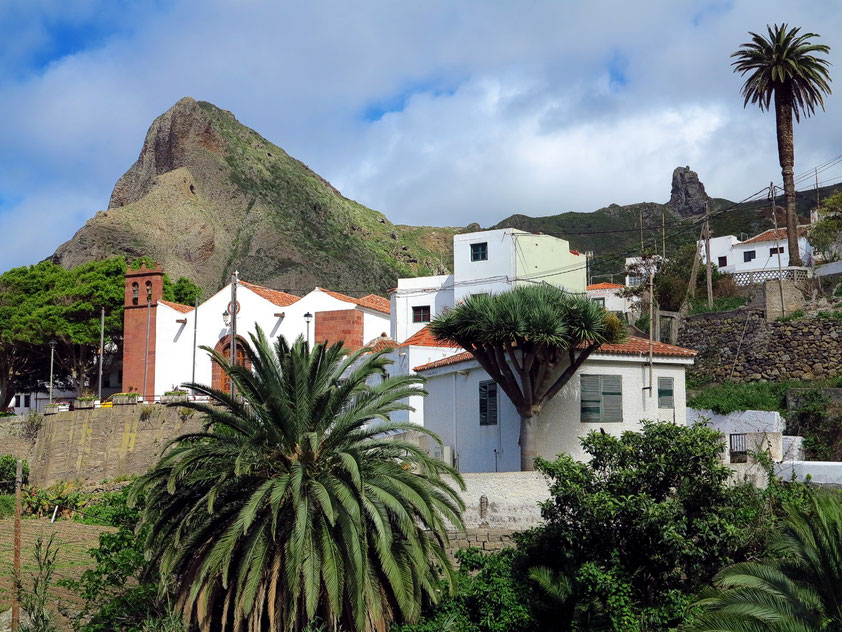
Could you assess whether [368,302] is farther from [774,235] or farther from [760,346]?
[774,235]

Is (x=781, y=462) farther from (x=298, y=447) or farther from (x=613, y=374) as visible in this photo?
(x=298, y=447)

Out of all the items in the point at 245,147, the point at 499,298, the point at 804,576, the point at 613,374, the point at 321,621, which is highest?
the point at 245,147

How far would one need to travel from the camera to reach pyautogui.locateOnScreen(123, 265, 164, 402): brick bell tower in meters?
50.2

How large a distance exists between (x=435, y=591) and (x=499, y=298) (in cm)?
863

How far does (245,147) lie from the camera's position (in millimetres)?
124938

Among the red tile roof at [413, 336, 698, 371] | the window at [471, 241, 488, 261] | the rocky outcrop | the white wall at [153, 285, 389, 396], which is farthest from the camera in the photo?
the rocky outcrop

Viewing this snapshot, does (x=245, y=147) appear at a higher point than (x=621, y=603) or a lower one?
higher

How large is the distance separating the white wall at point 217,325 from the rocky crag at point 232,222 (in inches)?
1785

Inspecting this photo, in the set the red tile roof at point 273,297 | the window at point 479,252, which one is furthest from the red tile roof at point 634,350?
the red tile roof at point 273,297

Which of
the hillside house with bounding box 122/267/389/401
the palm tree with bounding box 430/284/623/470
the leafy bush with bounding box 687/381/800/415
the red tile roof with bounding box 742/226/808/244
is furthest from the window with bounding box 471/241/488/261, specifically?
the red tile roof with bounding box 742/226/808/244

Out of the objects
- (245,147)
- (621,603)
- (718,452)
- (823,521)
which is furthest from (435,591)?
(245,147)

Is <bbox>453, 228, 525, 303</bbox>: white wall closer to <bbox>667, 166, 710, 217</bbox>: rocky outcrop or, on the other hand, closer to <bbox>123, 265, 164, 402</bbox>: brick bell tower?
<bbox>123, 265, 164, 402</bbox>: brick bell tower

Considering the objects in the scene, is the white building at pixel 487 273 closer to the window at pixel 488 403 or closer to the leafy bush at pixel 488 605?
the window at pixel 488 403

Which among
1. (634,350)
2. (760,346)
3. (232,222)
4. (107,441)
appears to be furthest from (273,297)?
(232,222)
